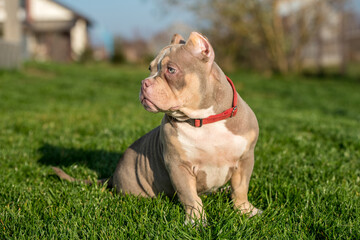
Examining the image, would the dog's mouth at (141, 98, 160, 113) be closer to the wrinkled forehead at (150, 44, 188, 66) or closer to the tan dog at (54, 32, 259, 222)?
the tan dog at (54, 32, 259, 222)

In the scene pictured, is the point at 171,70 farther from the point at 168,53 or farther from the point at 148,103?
the point at 148,103

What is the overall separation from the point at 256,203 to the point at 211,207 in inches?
15.5

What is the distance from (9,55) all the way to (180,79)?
36.9ft

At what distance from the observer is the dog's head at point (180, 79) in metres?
2.29

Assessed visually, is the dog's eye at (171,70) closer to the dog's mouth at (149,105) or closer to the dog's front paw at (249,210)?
the dog's mouth at (149,105)

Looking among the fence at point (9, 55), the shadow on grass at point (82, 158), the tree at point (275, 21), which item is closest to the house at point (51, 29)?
the tree at point (275, 21)

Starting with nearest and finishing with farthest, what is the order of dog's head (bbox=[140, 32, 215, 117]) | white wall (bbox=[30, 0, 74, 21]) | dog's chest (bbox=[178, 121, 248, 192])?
dog's head (bbox=[140, 32, 215, 117]), dog's chest (bbox=[178, 121, 248, 192]), white wall (bbox=[30, 0, 74, 21])

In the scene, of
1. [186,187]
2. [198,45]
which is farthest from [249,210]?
[198,45]

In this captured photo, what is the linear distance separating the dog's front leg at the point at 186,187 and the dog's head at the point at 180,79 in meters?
0.36

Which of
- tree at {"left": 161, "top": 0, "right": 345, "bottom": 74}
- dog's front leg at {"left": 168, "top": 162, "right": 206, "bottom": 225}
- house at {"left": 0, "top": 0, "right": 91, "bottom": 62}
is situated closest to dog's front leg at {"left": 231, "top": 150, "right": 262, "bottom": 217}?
dog's front leg at {"left": 168, "top": 162, "right": 206, "bottom": 225}

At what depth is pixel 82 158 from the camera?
13.3 ft

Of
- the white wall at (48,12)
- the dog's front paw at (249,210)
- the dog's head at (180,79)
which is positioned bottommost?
the dog's front paw at (249,210)

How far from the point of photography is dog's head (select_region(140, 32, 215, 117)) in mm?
2285

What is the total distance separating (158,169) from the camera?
2.74m
